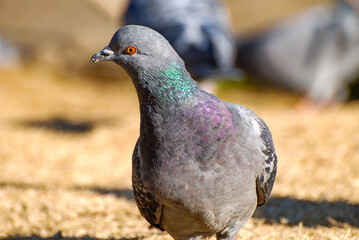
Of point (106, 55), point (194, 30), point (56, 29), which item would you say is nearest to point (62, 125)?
point (194, 30)

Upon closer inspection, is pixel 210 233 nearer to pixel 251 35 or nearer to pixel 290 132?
pixel 290 132

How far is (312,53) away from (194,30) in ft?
13.3

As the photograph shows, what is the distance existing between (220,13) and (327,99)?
10.2 ft

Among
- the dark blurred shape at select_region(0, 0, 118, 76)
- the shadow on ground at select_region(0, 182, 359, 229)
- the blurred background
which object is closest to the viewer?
the shadow on ground at select_region(0, 182, 359, 229)

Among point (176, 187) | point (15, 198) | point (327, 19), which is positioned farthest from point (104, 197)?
point (327, 19)

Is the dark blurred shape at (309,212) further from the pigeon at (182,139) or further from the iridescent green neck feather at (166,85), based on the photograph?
the iridescent green neck feather at (166,85)

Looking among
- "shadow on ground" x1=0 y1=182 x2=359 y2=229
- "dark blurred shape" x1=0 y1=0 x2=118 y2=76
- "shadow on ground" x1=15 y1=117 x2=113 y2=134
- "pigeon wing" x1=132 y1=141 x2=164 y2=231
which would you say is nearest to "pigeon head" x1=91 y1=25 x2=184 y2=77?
"pigeon wing" x1=132 y1=141 x2=164 y2=231

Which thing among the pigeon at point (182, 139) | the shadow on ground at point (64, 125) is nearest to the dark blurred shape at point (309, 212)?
the pigeon at point (182, 139)

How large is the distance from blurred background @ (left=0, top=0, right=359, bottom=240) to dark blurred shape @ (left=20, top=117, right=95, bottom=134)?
0.10ft

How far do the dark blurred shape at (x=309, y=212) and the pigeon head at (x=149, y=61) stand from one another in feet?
5.73

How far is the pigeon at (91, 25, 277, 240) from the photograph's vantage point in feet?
6.79

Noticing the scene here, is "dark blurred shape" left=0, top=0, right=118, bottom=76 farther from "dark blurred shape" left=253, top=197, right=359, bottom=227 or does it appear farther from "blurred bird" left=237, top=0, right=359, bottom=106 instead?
"dark blurred shape" left=253, top=197, right=359, bottom=227

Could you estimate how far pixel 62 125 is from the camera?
669 centimetres

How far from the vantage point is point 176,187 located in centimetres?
214
